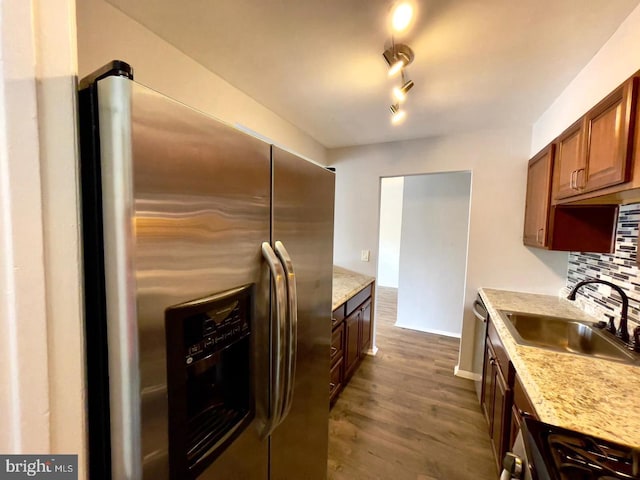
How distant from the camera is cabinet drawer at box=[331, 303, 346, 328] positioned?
194 centimetres

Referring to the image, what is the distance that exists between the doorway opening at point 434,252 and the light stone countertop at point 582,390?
2.28 meters

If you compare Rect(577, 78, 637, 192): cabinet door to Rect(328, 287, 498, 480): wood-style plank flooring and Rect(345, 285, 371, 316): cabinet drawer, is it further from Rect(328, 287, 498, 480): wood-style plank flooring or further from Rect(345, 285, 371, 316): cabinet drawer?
Rect(328, 287, 498, 480): wood-style plank flooring

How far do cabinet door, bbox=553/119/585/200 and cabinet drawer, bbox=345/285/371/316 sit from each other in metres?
1.62

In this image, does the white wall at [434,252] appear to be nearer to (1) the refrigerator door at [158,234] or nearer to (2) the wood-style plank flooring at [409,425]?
(2) the wood-style plank flooring at [409,425]

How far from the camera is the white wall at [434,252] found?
3.50 metres

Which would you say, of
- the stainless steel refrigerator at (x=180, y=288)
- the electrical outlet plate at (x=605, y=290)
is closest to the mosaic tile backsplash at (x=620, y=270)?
the electrical outlet plate at (x=605, y=290)

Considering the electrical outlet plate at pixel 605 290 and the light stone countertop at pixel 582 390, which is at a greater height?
the electrical outlet plate at pixel 605 290

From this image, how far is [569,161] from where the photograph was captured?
5.01 ft

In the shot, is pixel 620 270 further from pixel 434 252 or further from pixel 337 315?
pixel 434 252

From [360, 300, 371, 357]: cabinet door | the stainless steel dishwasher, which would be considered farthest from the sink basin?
[360, 300, 371, 357]: cabinet door

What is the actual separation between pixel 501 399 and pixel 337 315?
110 cm

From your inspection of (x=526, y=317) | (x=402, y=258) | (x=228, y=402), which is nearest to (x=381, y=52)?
(x=228, y=402)

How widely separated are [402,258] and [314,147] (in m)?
2.10

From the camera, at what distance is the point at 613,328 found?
143cm
